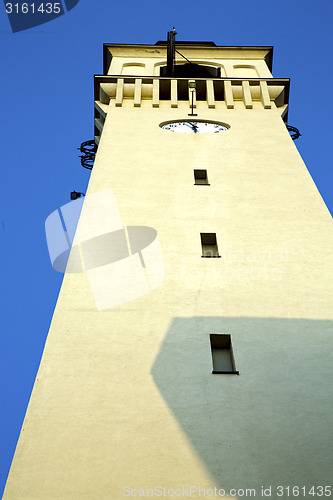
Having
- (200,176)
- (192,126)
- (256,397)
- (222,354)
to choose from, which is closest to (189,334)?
(222,354)

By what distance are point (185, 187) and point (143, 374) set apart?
635 centimetres

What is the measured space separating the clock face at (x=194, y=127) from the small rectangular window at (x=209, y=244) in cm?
589

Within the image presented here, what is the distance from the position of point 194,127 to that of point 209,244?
21.3 feet

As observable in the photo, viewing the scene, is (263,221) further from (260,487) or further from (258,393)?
(260,487)

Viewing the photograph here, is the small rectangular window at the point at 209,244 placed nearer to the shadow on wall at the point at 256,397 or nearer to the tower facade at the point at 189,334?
the tower facade at the point at 189,334

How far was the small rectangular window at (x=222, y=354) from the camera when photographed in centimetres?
1177

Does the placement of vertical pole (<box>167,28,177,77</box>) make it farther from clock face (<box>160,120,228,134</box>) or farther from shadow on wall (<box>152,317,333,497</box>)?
shadow on wall (<box>152,317,333,497</box>)

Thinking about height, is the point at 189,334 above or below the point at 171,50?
below

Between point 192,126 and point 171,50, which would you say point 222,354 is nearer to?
point 192,126

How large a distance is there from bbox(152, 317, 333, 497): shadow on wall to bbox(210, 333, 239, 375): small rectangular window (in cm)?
10

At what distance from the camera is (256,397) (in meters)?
11.0

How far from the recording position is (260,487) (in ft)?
31.7

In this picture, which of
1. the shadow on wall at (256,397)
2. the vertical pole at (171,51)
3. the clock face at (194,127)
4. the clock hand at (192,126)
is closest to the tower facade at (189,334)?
the shadow on wall at (256,397)

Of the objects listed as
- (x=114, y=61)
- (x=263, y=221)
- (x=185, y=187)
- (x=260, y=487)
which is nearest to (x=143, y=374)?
(x=260, y=487)
